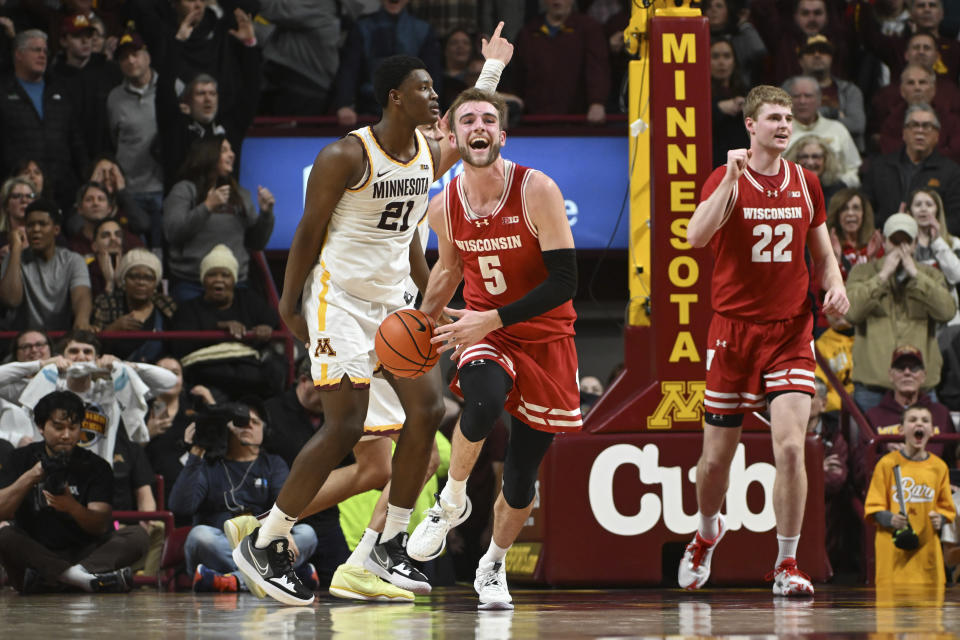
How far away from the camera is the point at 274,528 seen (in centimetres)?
589

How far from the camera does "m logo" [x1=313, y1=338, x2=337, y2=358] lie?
5.93 m

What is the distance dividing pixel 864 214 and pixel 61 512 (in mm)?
6396

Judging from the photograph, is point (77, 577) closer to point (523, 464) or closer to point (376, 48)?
point (523, 464)

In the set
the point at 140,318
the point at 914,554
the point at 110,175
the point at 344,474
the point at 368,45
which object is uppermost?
the point at 368,45

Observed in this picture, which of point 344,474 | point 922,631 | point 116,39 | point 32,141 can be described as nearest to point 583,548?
point 344,474

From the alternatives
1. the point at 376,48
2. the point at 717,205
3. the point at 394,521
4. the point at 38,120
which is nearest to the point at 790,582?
the point at 717,205

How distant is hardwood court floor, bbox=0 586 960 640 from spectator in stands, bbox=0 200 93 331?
392 centimetres

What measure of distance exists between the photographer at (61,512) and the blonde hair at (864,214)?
589 centimetres

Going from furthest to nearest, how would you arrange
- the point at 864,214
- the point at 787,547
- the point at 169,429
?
the point at 864,214 < the point at 169,429 < the point at 787,547

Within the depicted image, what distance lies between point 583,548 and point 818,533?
1377 mm

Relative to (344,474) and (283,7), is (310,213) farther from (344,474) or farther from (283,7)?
(283,7)

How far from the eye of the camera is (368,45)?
12.8m

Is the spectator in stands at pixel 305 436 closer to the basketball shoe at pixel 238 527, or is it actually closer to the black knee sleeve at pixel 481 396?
the basketball shoe at pixel 238 527

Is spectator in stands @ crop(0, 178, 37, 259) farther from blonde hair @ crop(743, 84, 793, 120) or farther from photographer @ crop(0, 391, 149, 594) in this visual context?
blonde hair @ crop(743, 84, 793, 120)
